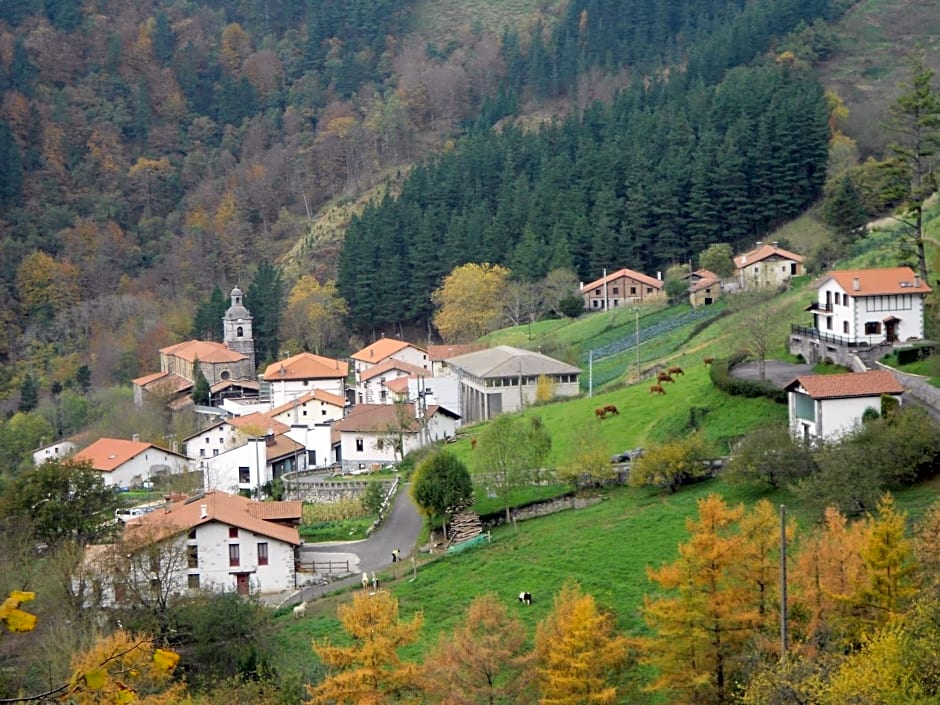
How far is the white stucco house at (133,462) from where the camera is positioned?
5466cm

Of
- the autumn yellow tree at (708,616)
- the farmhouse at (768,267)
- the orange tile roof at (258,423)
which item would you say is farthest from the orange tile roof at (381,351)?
the autumn yellow tree at (708,616)

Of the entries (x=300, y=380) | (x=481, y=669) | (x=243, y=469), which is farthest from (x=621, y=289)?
(x=481, y=669)

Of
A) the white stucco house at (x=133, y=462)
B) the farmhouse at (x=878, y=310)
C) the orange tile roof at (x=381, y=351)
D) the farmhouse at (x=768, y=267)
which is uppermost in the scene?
the farmhouse at (x=878, y=310)

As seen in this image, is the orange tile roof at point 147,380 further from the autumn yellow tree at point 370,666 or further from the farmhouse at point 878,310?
the autumn yellow tree at point 370,666

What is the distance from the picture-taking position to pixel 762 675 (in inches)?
779

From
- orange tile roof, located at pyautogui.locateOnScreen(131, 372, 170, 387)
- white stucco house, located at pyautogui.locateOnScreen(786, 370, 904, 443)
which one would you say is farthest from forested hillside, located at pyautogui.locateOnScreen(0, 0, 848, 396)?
white stucco house, located at pyautogui.locateOnScreen(786, 370, 904, 443)

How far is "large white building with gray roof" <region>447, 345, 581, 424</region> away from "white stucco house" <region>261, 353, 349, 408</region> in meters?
10.9

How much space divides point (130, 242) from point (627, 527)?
90751 millimetres

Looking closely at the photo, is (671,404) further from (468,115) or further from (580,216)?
(468,115)

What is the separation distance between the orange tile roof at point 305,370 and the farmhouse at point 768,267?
62.5ft

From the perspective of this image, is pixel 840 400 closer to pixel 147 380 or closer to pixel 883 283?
pixel 883 283

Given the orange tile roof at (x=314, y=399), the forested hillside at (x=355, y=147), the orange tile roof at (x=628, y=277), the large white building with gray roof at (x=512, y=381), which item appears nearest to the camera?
the large white building with gray roof at (x=512, y=381)

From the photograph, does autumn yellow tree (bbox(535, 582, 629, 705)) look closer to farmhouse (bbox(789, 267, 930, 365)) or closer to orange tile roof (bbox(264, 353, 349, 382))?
farmhouse (bbox(789, 267, 930, 365))

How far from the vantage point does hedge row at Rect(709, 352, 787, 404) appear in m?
37.8
